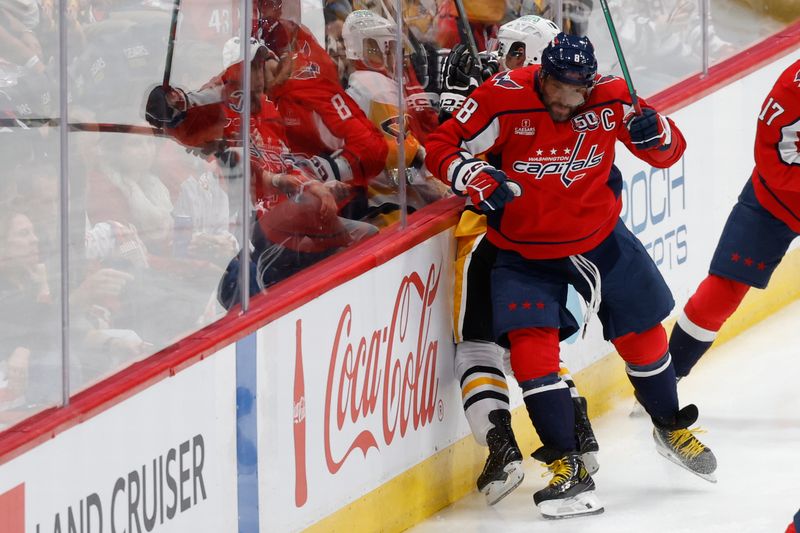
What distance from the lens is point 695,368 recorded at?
5316 millimetres

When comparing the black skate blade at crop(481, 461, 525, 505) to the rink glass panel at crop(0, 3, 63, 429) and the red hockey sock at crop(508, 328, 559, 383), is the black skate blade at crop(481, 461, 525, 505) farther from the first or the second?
the rink glass panel at crop(0, 3, 63, 429)

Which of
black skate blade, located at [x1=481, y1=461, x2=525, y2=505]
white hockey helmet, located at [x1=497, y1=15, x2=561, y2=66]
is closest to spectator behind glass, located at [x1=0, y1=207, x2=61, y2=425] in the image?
black skate blade, located at [x1=481, y1=461, x2=525, y2=505]

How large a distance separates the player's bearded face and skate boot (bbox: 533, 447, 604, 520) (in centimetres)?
84

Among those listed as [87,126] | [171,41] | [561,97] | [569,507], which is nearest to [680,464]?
[569,507]

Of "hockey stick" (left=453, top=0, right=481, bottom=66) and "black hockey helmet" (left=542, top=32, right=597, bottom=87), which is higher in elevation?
"black hockey helmet" (left=542, top=32, right=597, bottom=87)

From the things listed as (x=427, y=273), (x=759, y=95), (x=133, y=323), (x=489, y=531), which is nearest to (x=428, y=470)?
(x=489, y=531)

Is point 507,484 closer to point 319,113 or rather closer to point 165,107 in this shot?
point 319,113

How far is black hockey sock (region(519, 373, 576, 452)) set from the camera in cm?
403

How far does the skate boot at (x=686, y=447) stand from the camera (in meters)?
4.36

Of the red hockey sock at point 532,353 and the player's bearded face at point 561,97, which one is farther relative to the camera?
the red hockey sock at point 532,353

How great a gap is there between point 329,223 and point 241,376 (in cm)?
54

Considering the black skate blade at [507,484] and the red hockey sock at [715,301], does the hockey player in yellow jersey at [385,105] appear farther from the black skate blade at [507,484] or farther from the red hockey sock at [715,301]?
the red hockey sock at [715,301]

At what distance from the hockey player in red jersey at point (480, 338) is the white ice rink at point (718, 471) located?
0.42 feet

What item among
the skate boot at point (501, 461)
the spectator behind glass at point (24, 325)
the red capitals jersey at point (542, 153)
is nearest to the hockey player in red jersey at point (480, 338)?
the skate boot at point (501, 461)
